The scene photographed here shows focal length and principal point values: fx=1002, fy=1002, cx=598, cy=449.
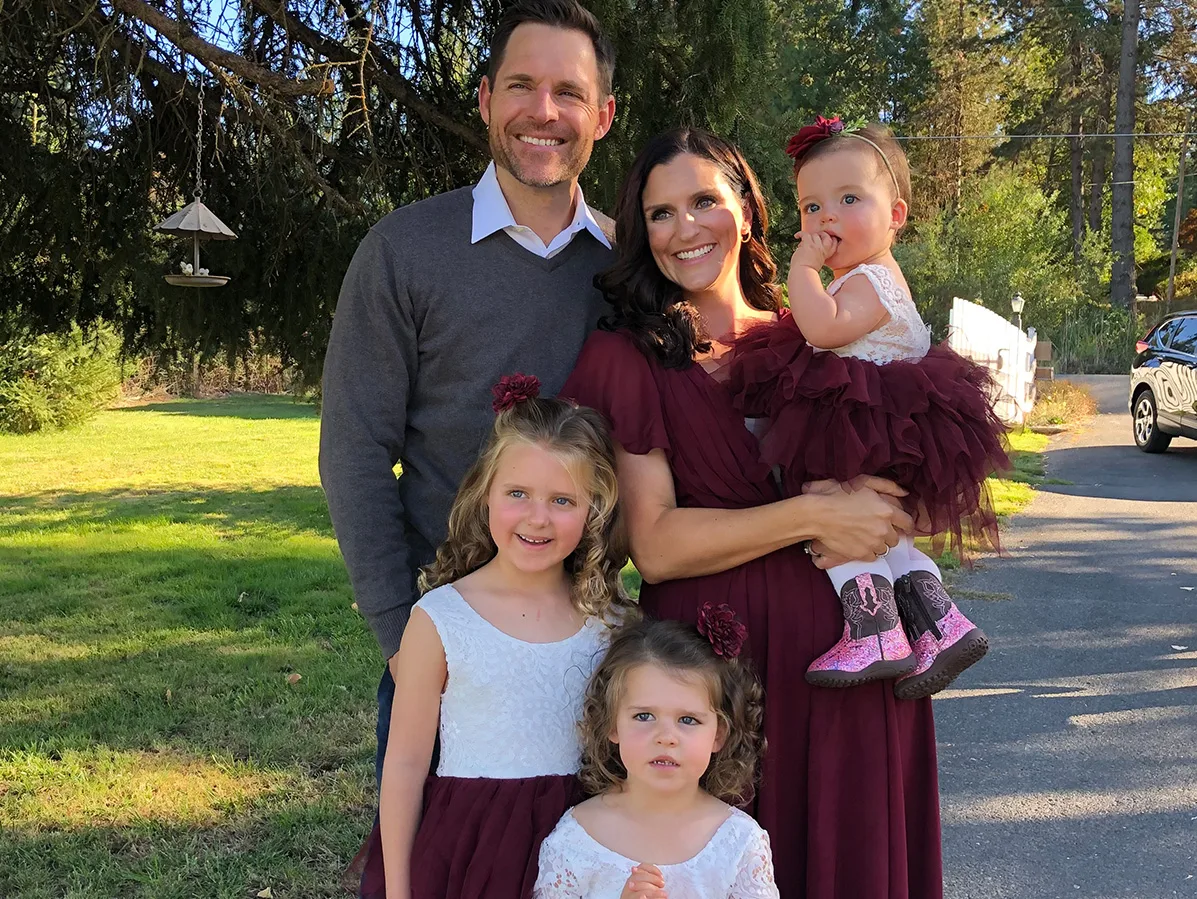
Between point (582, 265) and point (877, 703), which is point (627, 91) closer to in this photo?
point (582, 265)

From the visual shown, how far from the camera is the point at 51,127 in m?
3.65

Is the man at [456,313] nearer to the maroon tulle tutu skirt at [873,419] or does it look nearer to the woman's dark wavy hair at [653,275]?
the woman's dark wavy hair at [653,275]

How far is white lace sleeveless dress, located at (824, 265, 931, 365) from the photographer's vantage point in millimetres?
2000

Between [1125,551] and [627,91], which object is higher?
[627,91]

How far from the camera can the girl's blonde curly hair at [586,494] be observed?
6.03 feet

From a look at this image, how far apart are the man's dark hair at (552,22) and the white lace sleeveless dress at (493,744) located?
3.92 ft

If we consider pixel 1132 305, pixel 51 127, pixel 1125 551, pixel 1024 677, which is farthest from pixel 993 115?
pixel 51 127

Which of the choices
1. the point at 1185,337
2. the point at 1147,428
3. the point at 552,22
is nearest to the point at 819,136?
the point at 552,22

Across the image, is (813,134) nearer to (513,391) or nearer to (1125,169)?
(513,391)

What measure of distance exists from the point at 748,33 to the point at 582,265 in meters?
1.49

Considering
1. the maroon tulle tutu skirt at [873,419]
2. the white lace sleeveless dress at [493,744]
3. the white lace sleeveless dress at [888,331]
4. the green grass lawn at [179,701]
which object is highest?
the white lace sleeveless dress at [888,331]

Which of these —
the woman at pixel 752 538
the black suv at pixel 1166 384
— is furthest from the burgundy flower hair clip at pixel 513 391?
the black suv at pixel 1166 384

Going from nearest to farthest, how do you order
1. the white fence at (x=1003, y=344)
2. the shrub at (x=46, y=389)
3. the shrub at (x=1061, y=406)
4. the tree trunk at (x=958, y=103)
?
the white fence at (x=1003, y=344) < the shrub at (x=46, y=389) < the shrub at (x=1061, y=406) < the tree trunk at (x=958, y=103)

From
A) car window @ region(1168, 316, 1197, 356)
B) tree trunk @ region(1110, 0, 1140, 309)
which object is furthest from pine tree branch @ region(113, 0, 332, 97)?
tree trunk @ region(1110, 0, 1140, 309)
